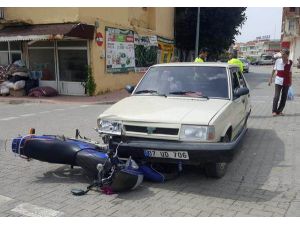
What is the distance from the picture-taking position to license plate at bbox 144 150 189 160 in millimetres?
4277

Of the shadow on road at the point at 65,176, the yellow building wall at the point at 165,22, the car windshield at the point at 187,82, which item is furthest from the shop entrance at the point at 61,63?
the shadow on road at the point at 65,176

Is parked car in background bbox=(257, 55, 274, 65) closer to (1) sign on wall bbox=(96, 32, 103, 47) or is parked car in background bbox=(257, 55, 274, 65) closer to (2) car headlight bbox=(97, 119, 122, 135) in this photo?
(1) sign on wall bbox=(96, 32, 103, 47)

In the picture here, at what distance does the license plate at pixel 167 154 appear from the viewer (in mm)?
4277

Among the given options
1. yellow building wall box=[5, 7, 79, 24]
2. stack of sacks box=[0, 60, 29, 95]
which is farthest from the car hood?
stack of sacks box=[0, 60, 29, 95]

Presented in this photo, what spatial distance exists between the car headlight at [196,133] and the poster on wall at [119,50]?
13807 millimetres

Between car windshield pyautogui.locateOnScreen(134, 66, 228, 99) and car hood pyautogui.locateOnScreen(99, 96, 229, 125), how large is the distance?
21 centimetres

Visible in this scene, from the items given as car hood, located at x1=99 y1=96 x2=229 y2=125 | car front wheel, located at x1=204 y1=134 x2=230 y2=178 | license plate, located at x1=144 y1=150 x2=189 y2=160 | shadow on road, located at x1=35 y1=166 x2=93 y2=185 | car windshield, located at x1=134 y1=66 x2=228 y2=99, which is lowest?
shadow on road, located at x1=35 y1=166 x2=93 y2=185

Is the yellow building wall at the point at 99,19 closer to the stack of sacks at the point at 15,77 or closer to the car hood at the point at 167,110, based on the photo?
the stack of sacks at the point at 15,77

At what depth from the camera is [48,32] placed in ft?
48.6

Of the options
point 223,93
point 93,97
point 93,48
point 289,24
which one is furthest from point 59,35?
point 289,24

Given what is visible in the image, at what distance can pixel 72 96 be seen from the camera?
16.7 m

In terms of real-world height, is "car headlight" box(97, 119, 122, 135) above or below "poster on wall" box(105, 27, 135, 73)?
below

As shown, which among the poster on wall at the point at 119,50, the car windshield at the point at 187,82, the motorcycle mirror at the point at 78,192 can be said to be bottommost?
the motorcycle mirror at the point at 78,192

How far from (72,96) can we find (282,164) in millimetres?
12562
